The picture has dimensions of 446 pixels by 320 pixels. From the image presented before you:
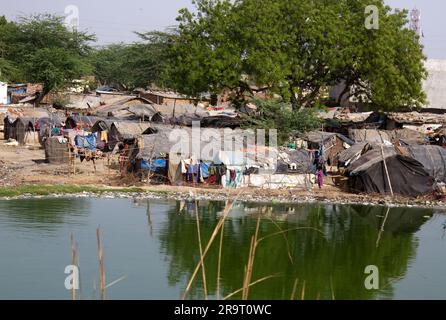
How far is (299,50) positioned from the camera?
32875mm

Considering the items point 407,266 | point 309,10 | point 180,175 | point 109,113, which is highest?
point 309,10

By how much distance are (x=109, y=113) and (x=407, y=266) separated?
2635cm

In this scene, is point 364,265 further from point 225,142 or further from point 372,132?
point 372,132

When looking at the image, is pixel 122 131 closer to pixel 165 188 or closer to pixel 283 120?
pixel 283 120

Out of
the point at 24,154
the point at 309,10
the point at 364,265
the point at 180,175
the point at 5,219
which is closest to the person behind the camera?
the point at 364,265

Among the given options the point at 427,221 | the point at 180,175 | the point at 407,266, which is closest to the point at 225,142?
the point at 180,175

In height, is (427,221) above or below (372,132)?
below

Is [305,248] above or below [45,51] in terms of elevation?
below

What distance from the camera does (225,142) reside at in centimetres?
2386

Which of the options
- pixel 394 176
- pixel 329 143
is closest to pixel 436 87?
pixel 329 143

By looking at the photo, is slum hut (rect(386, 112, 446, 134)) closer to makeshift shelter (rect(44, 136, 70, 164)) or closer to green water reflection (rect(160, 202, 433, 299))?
green water reflection (rect(160, 202, 433, 299))

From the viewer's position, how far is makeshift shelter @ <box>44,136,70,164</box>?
24.8 m

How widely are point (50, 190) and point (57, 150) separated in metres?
4.23

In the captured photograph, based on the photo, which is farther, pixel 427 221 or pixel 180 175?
pixel 180 175
